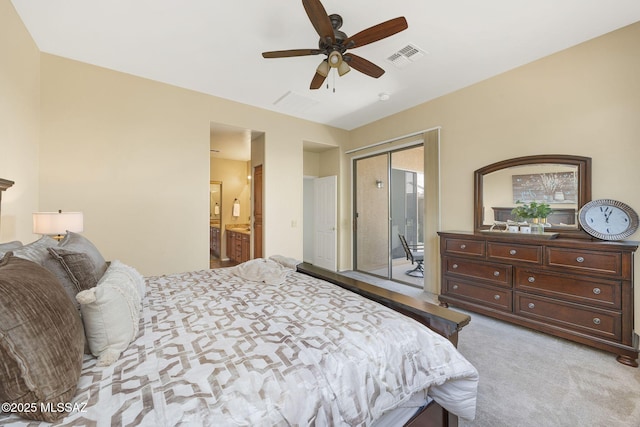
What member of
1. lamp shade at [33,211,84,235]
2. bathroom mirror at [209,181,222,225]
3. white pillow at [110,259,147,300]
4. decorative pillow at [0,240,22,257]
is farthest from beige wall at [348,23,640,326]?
bathroom mirror at [209,181,222,225]

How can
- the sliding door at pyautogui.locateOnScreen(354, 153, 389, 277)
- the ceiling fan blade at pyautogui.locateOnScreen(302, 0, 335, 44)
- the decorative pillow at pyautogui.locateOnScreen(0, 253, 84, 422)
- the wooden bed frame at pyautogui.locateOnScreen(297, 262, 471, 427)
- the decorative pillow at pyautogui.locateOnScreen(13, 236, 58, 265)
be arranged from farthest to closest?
the sliding door at pyautogui.locateOnScreen(354, 153, 389, 277), the ceiling fan blade at pyautogui.locateOnScreen(302, 0, 335, 44), the wooden bed frame at pyautogui.locateOnScreen(297, 262, 471, 427), the decorative pillow at pyautogui.locateOnScreen(13, 236, 58, 265), the decorative pillow at pyautogui.locateOnScreen(0, 253, 84, 422)

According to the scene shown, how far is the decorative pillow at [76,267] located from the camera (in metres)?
1.28

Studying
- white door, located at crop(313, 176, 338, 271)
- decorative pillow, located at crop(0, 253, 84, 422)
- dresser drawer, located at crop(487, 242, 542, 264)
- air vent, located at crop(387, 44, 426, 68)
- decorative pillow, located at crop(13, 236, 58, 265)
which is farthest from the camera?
white door, located at crop(313, 176, 338, 271)

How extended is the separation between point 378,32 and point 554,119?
2302mm

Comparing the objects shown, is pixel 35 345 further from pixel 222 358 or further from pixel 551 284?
pixel 551 284

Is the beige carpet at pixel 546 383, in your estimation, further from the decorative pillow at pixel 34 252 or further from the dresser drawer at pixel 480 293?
the decorative pillow at pixel 34 252

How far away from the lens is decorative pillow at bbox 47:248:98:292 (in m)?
1.28

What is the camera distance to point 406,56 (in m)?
2.86

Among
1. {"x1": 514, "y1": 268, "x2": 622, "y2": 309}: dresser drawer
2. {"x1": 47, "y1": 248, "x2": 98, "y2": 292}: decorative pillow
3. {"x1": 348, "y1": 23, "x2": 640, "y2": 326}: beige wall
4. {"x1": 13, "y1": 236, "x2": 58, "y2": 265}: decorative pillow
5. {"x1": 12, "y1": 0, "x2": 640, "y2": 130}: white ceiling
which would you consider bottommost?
{"x1": 514, "y1": 268, "x2": 622, "y2": 309}: dresser drawer

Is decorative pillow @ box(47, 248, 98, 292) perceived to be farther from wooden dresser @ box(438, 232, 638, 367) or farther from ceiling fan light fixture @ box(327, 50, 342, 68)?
wooden dresser @ box(438, 232, 638, 367)

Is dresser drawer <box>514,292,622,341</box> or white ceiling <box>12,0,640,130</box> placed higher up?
white ceiling <box>12,0,640,130</box>

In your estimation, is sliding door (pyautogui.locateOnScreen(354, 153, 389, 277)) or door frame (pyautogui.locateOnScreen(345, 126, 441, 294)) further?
sliding door (pyautogui.locateOnScreen(354, 153, 389, 277))

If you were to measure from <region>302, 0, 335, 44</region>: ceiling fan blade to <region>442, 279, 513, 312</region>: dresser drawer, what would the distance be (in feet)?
9.82

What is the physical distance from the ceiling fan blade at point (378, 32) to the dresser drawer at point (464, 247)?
2385 millimetres
